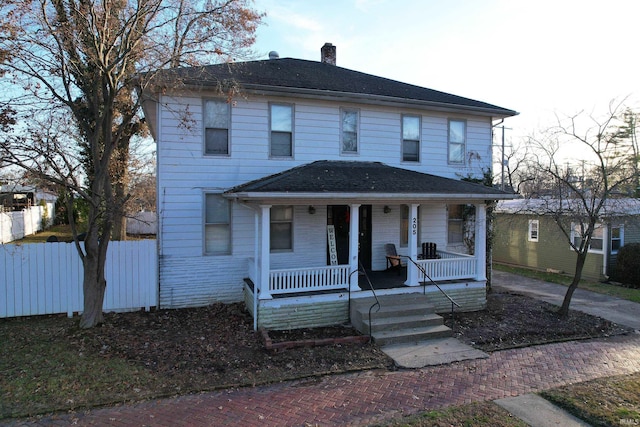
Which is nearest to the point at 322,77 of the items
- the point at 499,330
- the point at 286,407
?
the point at 499,330

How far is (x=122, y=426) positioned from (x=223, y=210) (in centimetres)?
615

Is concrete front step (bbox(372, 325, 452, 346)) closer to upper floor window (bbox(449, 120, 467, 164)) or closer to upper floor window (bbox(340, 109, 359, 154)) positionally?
upper floor window (bbox(340, 109, 359, 154))

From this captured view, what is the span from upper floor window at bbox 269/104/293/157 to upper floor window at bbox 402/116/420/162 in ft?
12.2

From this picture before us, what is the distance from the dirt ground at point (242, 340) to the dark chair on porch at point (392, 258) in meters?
2.24

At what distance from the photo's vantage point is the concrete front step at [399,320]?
26.2 feet

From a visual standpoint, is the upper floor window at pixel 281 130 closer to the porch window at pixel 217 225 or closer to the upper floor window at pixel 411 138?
the porch window at pixel 217 225

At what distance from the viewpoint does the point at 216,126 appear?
10.2 metres

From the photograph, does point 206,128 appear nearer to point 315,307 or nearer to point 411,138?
point 315,307

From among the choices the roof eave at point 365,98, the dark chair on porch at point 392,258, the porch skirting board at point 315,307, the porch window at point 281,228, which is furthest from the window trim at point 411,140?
the porch skirting board at point 315,307

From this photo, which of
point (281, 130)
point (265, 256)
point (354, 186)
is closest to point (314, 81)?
point (281, 130)

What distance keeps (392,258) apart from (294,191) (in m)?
4.60

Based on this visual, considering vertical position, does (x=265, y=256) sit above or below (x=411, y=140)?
below

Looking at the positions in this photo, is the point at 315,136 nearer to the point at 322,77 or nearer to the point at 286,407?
the point at 322,77

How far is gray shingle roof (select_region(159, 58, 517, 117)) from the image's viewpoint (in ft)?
32.2
